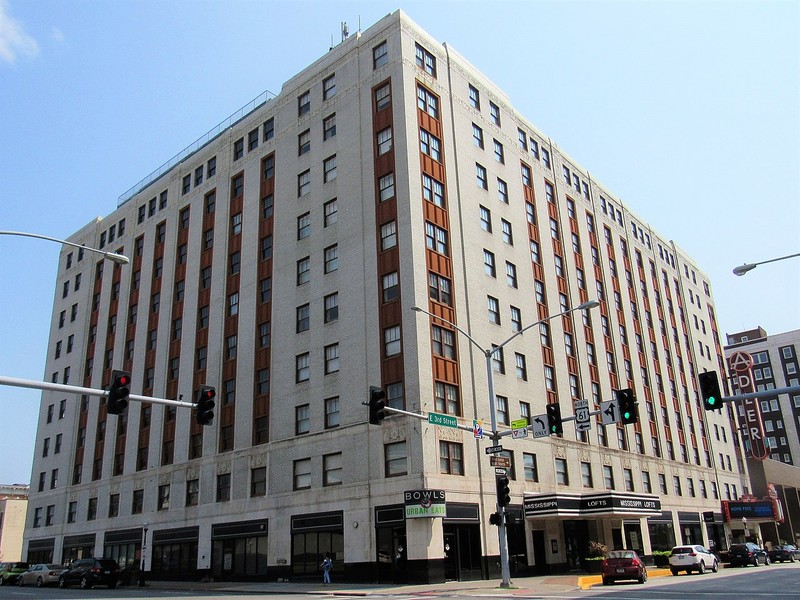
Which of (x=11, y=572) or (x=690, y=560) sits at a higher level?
(x=11, y=572)

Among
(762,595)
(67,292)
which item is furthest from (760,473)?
(67,292)

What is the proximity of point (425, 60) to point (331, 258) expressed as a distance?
15.9m

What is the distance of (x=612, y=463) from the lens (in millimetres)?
55469

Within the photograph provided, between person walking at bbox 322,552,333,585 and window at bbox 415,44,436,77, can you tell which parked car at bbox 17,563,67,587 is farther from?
window at bbox 415,44,436,77

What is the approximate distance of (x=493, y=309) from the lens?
154 feet

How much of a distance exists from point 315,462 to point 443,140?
2320 centimetres

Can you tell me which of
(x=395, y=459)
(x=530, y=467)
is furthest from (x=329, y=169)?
(x=530, y=467)

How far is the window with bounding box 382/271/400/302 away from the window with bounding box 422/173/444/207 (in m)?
5.88

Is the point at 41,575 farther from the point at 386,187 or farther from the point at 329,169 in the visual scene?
the point at 386,187

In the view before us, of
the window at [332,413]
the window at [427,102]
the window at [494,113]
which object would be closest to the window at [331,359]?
the window at [332,413]

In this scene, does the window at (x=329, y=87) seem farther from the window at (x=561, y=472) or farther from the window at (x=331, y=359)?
the window at (x=561, y=472)

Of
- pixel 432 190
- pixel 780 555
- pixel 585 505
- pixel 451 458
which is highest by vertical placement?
pixel 432 190

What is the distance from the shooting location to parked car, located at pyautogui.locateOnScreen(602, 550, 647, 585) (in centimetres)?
3384

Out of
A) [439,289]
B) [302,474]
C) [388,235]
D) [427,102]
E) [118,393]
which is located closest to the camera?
[118,393]
